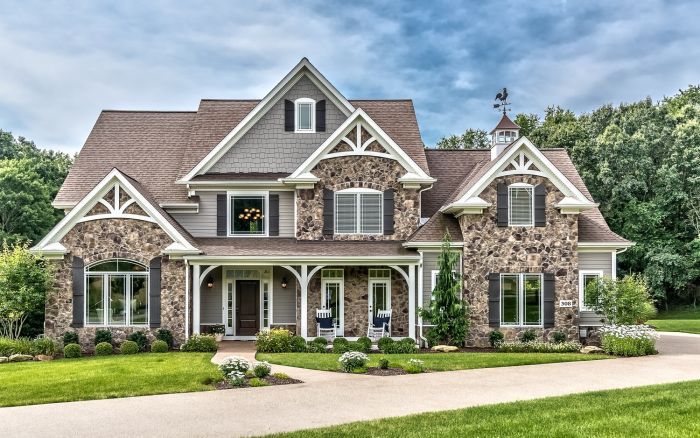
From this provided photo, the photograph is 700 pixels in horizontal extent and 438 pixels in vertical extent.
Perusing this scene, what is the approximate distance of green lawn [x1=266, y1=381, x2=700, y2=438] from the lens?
8.30 meters

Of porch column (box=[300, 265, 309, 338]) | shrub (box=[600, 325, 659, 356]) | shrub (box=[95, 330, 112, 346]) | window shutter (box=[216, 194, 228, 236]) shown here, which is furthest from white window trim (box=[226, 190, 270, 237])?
shrub (box=[600, 325, 659, 356])

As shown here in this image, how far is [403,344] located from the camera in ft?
58.0

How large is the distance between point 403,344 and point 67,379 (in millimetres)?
8982

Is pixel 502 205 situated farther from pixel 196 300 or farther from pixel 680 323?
pixel 680 323

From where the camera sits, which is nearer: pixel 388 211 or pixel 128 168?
pixel 388 211

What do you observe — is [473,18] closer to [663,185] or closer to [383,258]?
[383,258]

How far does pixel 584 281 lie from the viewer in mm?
19891

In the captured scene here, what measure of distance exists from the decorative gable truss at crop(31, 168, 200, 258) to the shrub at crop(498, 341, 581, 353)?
9.75m

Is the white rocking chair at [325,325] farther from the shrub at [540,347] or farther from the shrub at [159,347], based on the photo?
the shrub at [540,347]

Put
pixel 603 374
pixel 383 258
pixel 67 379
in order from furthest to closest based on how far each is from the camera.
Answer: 1. pixel 383 258
2. pixel 603 374
3. pixel 67 379

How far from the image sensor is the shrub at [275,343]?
57.0 ft

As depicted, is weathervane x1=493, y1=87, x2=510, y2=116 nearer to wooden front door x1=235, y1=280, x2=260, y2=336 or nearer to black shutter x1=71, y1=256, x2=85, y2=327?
wooden front door x1=235, y1=280, x2=260, y2=336

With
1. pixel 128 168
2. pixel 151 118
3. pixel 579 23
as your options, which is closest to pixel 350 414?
pixel 579 23

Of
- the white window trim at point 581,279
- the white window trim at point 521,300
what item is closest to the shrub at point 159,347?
the white window trim at point 521,300
